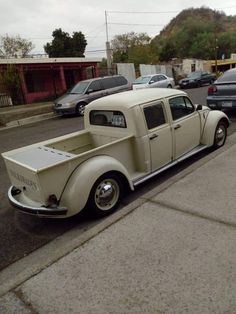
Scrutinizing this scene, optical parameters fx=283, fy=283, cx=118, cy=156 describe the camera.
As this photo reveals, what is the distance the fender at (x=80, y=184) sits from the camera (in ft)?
11.9

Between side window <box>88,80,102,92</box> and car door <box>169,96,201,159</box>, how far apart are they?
9621mm

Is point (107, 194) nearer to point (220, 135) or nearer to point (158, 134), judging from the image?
point (158, 134)

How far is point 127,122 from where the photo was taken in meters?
4.50

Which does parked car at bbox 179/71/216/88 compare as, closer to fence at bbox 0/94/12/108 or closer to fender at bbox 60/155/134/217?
fence at bbox 0/94/12/108

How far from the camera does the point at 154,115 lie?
15.6 feet

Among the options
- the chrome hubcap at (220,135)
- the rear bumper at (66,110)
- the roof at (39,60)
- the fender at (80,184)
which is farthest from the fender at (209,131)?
the roof at (39,60)

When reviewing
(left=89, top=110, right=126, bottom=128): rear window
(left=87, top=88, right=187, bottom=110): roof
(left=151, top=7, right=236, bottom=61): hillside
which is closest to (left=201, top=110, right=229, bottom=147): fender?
(left=87, top=88, right=187, bottom=110): roof

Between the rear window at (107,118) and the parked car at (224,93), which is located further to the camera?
the parked car at (224,93)

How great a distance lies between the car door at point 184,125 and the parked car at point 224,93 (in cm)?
371

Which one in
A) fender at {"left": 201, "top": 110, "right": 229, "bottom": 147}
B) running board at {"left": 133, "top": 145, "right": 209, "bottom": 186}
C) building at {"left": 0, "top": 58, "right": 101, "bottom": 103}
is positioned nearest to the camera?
running board at {"left": 133, "top": 145, "right": 209, "bottom": 186}

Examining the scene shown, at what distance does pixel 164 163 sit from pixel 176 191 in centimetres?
73

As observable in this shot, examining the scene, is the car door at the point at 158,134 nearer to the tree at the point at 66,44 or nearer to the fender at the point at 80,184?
the fender at the point at 80,184

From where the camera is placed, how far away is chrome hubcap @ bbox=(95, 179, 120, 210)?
395cm

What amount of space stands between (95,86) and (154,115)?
1050 cm
